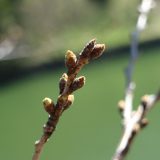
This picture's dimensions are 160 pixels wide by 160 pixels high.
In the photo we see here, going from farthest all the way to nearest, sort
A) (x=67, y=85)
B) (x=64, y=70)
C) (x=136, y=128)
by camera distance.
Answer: (x=64, y=70) → (x=136, y=128) → (x=67, y=85)

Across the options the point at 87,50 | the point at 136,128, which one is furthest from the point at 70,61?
the point at 136,128

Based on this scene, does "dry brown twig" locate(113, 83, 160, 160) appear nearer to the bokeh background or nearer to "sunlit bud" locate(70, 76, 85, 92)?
"sunlit bud" locate(70, 76, 85, 92)

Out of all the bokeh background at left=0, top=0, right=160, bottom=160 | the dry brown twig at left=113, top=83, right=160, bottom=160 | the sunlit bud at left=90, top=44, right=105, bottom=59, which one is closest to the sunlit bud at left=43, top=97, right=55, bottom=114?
the sunlit bud at left=90, top=44, right=105, bottom=59

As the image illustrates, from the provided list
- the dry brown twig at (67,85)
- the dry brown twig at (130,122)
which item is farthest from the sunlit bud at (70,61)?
the dry brown twig at (130,122)

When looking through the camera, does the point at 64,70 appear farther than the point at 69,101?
Yes

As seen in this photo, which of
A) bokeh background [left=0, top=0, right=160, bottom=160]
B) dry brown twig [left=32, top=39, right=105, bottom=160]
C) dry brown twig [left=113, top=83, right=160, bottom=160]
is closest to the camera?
dry brown twig [left=32, top=39, right=105, bottom=160]

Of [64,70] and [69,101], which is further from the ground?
[64,70]

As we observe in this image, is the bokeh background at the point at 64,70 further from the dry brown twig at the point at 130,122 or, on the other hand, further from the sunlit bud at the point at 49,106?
the sunlit bud at the point at 49,106

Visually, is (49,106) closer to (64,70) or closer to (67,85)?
(67,85)

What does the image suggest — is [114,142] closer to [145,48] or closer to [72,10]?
[145,48]
